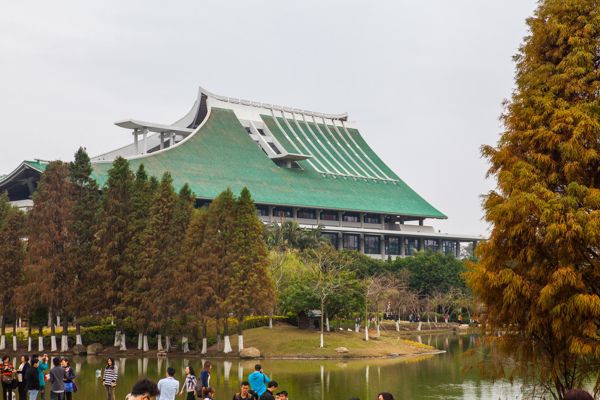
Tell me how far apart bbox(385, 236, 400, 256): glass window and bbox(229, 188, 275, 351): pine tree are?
52.9 meters

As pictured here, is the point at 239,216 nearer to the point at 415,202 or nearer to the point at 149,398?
the point at 149,398

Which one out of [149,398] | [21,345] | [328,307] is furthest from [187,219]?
[149,398]

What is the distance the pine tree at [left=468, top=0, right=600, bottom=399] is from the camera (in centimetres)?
1369

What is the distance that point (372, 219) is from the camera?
91.4m

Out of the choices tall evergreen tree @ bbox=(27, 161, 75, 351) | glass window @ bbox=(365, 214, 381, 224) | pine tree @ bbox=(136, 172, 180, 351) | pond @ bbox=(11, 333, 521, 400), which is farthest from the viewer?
glass window @ bbox=(365, 214, 381, 224)

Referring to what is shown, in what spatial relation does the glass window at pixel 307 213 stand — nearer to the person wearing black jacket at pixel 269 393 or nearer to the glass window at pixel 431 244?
the glass window at pixel 431 244

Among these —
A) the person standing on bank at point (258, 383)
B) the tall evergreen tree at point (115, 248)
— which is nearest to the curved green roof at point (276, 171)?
the tall evergreen tree at point (115, 248)

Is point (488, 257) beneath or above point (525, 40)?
beneath

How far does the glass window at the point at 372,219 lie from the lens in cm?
9089

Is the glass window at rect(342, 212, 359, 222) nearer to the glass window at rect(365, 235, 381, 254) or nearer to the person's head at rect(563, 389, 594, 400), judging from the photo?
the glass window at rect(365, 235, 381, 254)

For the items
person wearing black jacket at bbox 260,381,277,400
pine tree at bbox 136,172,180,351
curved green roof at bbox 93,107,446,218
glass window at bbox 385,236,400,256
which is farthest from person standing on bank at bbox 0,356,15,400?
glass window at bbox 385,236,400,256

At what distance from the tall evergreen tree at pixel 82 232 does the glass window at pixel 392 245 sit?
55.3 meters

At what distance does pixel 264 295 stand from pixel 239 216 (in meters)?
4.82

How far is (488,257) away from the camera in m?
15.3
